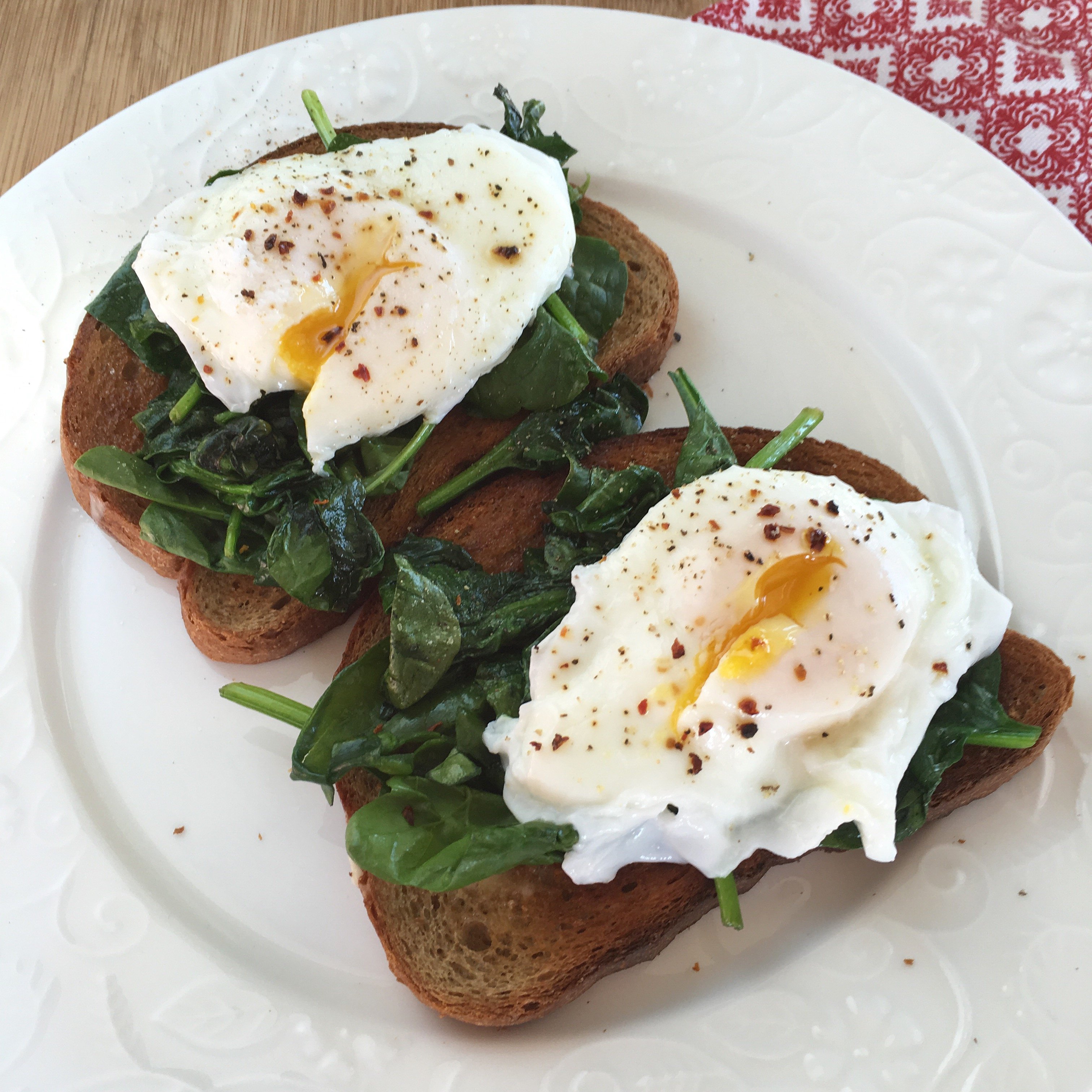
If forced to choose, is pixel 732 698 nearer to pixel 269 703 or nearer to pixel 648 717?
pixel 648 717

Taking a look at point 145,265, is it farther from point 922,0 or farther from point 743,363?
point 922,0

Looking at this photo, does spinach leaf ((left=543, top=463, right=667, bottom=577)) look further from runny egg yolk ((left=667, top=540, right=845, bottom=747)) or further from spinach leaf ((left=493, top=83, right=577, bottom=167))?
spinach leaf ((left=493, top=83, right=577, bottom=167))

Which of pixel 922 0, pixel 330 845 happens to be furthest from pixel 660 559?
pixel 922 0

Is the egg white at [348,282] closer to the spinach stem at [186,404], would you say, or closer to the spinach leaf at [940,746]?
the spinach stem at [186,404]

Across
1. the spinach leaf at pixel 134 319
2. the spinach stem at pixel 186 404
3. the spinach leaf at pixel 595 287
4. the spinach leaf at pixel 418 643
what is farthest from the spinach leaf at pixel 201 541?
the spinach leaf at pixel 595 287

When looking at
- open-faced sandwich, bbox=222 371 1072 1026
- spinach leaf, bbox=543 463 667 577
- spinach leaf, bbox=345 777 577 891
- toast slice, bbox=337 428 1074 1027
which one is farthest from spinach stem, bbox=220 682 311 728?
spinach leaf, bbox=543 463 667 577

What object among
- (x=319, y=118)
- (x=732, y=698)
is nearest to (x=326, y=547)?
(x=732, y=698)
